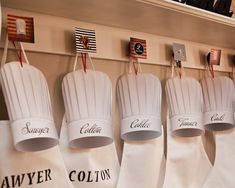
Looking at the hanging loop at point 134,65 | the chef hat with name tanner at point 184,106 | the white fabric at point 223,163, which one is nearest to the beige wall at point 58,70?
the hanging loop at point 134,65

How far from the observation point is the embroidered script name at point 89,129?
699mm

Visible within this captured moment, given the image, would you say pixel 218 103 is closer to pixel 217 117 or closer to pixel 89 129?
pixel 217 117

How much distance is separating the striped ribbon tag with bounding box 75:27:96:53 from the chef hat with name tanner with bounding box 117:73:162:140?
130 mm

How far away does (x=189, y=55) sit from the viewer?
3.70 ft

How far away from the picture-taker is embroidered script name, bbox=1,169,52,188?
688mm

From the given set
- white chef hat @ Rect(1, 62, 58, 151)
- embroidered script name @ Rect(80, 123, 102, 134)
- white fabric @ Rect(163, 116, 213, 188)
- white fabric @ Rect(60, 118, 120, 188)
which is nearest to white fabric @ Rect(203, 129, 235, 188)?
white fabric @ Rect(163, 116, 213, 188)

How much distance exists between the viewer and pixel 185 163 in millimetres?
1001

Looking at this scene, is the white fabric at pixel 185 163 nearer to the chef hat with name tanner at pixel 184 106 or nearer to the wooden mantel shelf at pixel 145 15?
the chef hat with name tanner at pixel 184 106

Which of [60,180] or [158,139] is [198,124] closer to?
[158,139]

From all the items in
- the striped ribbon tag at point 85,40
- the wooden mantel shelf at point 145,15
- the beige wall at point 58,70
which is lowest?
the beige wall at point 58,70

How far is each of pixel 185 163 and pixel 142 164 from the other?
18 centimetres

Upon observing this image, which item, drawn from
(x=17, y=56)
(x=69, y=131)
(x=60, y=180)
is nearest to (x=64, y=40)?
(x=17, y=56)

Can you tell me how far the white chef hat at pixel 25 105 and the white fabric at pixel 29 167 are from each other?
40mm

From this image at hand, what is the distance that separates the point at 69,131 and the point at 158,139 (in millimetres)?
326
